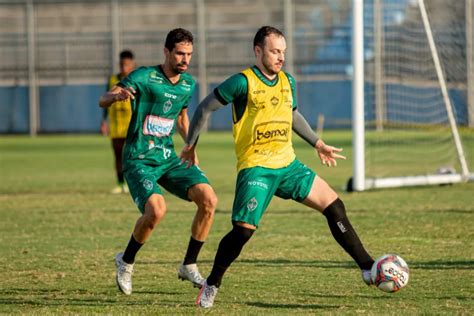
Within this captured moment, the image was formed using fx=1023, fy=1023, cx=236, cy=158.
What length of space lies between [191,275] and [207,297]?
95 centimetres

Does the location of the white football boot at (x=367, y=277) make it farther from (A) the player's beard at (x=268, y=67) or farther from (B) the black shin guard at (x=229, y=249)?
(A) the player's beard at (x=268, y=67)

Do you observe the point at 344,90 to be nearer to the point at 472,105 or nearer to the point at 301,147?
the point at 301,147

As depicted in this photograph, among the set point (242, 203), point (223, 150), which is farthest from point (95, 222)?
point (223, 150)

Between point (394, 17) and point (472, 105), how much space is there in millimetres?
2187

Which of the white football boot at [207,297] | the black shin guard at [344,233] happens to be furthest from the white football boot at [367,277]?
the white football boot at [207,297]

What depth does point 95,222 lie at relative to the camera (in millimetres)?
13047

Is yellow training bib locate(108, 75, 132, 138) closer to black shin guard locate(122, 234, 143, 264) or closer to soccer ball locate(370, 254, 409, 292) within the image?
black shin guard locate(122, 234, 143, 264)

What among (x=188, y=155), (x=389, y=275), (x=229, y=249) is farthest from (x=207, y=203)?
(x=389, y=275)

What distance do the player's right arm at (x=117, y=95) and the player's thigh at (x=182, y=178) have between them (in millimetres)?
679

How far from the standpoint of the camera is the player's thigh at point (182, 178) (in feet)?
26.8

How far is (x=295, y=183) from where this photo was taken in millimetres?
7336

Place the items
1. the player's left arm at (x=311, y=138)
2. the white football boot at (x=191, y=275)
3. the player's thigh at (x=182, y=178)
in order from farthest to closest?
the player's thigh at (x=182, y=178)
the white football boot at (x=191, y=275)
the player's left arm at (x=311, y=138)

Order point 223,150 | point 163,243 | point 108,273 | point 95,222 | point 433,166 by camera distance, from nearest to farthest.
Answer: point 108,273
point 163,243
point 95,222
point 433,166
point 223,150

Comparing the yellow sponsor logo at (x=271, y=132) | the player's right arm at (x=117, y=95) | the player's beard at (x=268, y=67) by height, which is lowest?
the yellow sponsor logo at (x=271, y=132)
